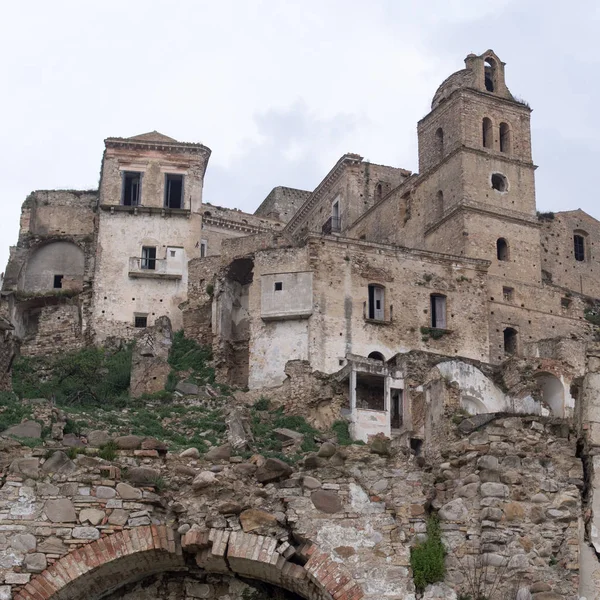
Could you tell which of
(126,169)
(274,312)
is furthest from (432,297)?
(126,169)

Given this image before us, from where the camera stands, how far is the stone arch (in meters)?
47.5

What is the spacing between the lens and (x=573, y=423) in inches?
589

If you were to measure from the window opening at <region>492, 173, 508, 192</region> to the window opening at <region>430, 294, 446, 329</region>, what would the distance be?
820 centimetres

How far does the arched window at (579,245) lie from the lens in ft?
173

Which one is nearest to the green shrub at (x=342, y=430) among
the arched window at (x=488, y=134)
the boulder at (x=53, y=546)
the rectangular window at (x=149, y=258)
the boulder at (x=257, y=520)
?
the rectangular window at (x=149, y=258)

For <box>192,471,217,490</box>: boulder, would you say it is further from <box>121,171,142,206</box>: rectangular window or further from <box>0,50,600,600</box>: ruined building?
<box>121,171,142,206</box>: rectangular window

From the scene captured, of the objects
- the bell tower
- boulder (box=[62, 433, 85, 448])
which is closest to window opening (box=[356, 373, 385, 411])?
the bell tower

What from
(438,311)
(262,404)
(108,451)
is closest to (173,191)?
(438,311)

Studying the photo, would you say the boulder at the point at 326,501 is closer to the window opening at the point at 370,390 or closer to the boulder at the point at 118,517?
the boulder at the point at 118,517

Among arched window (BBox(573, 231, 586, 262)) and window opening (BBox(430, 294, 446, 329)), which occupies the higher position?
arched window (BBox(573, 231, 586, 262))

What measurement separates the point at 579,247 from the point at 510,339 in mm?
10147

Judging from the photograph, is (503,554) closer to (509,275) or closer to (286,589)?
(286,589)

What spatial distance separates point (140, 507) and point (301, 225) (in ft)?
143

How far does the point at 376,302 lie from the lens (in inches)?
1640
